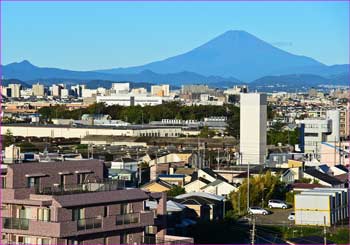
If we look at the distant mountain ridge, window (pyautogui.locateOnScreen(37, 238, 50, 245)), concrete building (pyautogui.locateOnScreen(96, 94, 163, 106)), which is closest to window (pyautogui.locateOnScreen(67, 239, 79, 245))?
window (pyautogui.locateOnScreen(37, 238, 50, 245))

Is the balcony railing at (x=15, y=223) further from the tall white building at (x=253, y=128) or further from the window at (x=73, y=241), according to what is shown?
the tall white building at (x=253, y=128)

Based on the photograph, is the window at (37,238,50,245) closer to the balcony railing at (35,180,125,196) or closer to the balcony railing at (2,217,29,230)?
the balcony railing at (2,217,29,230)

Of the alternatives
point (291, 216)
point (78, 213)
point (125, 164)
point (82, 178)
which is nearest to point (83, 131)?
point (125, 164)

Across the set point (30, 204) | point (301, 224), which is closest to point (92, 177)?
point (30, 204)

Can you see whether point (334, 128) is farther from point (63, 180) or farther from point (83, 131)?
point (63, 180)

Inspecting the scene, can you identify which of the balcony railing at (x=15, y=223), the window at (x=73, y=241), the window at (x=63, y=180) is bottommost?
the window at (x=73, y=241)

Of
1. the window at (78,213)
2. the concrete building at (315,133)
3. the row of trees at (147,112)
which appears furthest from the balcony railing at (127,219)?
the row of trees at (147,112)
